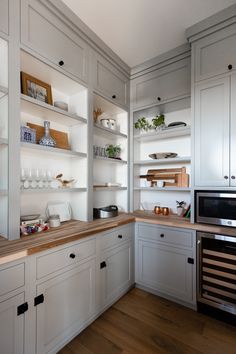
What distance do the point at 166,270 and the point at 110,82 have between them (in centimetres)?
223

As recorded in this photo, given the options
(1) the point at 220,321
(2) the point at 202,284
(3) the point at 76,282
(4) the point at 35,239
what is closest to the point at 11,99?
(4) the point at 35,239

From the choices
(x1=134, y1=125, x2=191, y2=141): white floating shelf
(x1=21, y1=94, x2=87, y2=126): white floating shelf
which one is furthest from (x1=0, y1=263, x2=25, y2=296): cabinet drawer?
(x1=134, y1=125, x2=191, y2=141): white floating shelf

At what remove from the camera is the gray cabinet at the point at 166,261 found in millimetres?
1837

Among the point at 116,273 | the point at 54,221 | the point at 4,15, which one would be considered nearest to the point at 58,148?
the point at 54,221

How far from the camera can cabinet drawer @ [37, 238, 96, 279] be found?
1.23 meters

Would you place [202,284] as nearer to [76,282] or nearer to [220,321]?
[220,321]

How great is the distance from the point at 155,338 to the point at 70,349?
68cm

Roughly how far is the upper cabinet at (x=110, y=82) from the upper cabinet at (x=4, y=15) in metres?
0.87

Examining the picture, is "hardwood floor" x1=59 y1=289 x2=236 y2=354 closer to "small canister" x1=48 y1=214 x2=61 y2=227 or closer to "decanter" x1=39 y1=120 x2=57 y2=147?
"small canister" x1=48 y1=214 x2=61 y2=227

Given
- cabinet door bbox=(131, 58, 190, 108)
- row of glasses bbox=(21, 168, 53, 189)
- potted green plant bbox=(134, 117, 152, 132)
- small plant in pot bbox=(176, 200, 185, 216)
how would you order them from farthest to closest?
1. potted green plant bbox=(134, 117, 152, 132)
2. small plant in pot bbox=(176, 200, 185, 216)
3. cabinet door bbox=(131, 58, 190, 108)
4. row of glasses bbox=(21, 168, 53, 189)

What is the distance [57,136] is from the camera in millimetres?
1847

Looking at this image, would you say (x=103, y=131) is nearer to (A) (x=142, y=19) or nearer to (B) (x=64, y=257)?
(A) (x=142, y=19)

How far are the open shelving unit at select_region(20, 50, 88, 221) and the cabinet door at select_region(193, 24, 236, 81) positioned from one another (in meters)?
1.18

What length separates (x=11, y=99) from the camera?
4.20ft
